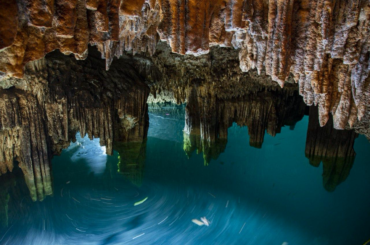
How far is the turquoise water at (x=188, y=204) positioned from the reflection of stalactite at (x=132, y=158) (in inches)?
2.1

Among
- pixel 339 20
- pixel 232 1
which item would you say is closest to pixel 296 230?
pixel 339 20

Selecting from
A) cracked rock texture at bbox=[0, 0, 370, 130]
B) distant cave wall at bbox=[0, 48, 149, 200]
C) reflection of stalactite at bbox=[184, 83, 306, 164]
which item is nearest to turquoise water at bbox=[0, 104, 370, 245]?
distant cave wall at bbox=[0, 48, 149, 200]

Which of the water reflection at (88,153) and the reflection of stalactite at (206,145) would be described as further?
the water reflection at (88,153)

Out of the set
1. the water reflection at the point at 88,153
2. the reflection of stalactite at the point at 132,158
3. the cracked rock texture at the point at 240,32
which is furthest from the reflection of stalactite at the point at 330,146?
the water reflection at the point at 88,153

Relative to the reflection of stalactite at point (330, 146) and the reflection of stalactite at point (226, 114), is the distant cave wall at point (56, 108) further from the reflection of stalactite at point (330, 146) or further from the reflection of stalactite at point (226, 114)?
the reflection of stalactite at point (330, 146)

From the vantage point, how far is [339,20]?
2.49m

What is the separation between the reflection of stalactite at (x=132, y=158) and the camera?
20.7 feet

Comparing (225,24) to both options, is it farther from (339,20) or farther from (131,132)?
(131,132)

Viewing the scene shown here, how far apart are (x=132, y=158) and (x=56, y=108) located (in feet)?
7.70

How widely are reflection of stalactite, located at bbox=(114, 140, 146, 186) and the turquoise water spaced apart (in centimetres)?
5

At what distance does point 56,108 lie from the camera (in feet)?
15.5

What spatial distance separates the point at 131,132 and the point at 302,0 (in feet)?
14.8

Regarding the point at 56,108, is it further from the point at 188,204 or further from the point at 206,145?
the point at 188,204

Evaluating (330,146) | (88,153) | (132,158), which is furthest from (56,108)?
(330,146)
